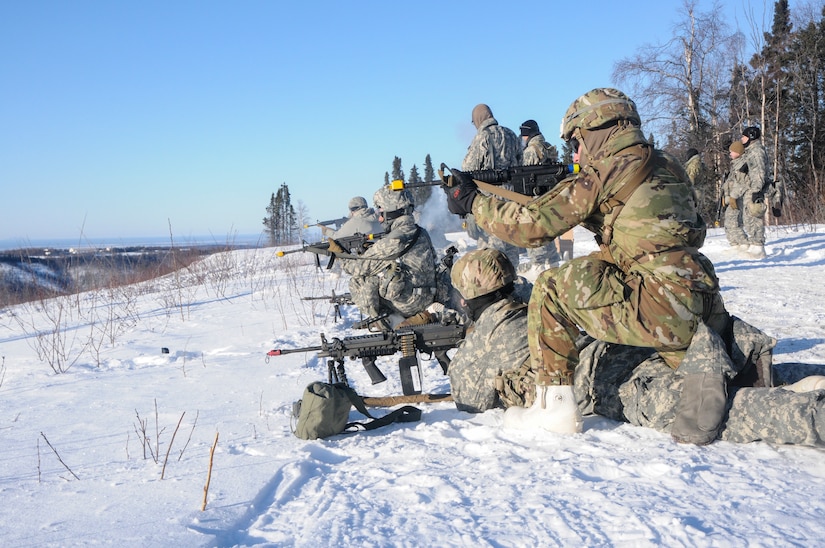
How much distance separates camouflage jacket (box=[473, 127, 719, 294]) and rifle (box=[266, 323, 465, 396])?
62.0 inches

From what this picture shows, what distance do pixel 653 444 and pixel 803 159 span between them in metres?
27.2

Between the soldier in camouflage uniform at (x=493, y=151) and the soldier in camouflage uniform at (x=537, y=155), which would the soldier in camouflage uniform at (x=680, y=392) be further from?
the soldier in camouflage uniform at (x=537, y=155)

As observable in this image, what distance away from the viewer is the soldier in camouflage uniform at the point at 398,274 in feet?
20.4

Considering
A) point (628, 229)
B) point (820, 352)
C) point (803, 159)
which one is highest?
point (803, 159)

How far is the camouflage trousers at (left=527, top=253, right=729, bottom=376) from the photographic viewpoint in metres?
2.67

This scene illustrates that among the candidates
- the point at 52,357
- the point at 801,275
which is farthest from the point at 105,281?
the point at 801,275

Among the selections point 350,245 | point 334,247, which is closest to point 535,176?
point 334,247

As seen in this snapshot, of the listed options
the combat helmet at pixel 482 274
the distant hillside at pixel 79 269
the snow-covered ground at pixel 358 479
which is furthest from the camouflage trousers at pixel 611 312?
the distant hillside at pixel 79 269

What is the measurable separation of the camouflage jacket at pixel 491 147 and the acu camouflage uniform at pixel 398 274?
77.0 inches

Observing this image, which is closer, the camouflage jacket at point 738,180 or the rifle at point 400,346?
the rifle at point 400,346

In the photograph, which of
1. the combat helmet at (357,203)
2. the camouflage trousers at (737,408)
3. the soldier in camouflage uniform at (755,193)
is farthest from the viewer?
the combat helmet at (357,203)

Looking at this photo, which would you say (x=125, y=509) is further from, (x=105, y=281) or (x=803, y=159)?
(x=803, y=159)

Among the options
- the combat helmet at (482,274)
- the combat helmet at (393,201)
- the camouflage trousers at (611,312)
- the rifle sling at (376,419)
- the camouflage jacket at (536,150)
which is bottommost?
the rifle sling at (376,419)

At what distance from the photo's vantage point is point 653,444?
260 cm
